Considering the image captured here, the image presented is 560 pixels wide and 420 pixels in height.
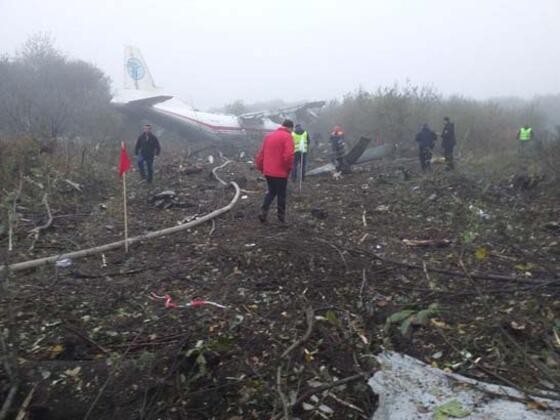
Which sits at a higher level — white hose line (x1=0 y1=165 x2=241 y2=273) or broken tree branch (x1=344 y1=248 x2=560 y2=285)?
white hose line (x1=0 y1=165 x2=241 y2=273)

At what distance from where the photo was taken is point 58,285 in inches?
184

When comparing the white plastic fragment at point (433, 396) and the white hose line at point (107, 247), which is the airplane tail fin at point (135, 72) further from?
the white plastic fragment at point (433, 396)

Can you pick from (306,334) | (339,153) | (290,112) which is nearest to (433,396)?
(306,334)

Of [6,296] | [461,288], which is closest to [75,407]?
[6,296]

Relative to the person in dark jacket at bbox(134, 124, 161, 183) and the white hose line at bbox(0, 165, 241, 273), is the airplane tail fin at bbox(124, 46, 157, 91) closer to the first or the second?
the person in dark jacket at bbox(134, 124, 161, 183)

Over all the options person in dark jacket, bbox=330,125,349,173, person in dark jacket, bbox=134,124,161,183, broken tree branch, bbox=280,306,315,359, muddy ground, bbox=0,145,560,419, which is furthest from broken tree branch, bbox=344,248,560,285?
person in dark jacket, bbox=330,125,349,173

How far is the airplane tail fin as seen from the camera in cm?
2278

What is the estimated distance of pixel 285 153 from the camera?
681 cm

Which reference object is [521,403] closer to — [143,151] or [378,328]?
[378,328]

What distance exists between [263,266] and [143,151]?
22.1ft

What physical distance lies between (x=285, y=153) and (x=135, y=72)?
18933 millimetres

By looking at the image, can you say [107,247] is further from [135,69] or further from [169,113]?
[135,69]

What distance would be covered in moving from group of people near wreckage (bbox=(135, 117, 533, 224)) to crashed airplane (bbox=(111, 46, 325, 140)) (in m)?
9.17

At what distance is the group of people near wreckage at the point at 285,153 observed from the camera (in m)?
6.86
